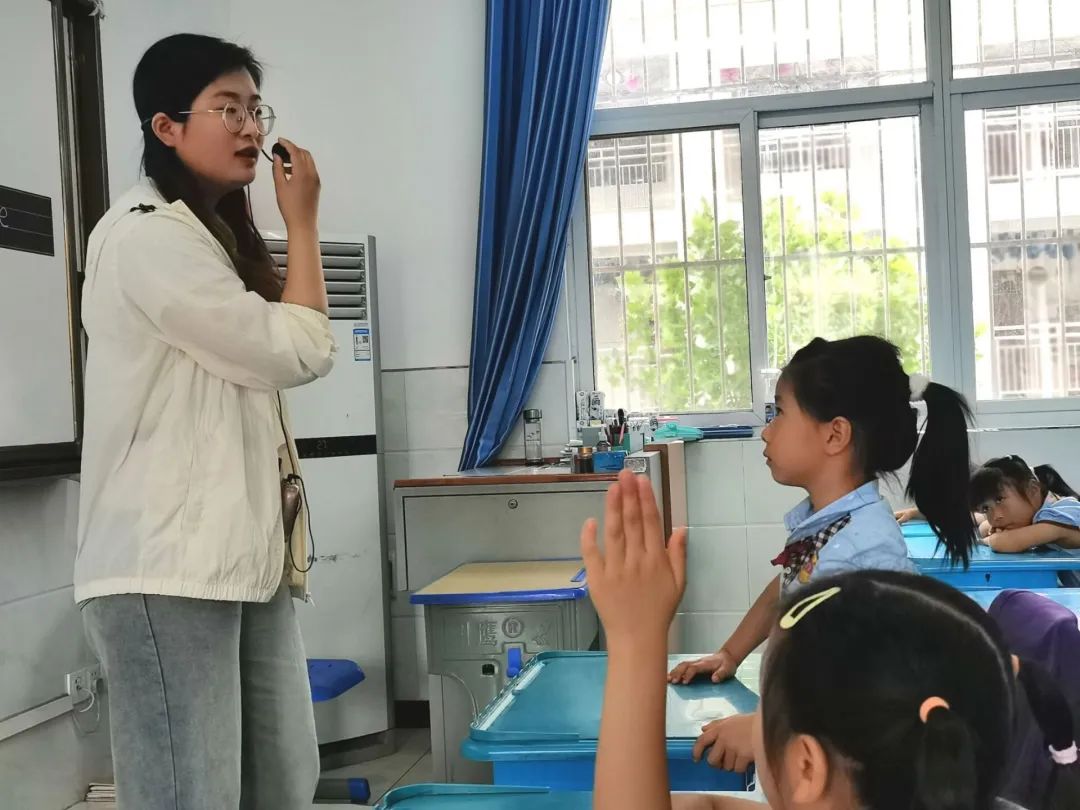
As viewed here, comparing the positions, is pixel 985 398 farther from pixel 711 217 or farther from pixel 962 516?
pixel 962 516

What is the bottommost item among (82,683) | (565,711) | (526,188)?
(82,683)

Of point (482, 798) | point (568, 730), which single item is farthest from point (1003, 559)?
point (482, 798)

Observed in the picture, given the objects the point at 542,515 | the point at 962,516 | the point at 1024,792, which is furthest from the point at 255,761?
the point at 542,515

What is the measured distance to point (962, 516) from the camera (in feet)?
6.18

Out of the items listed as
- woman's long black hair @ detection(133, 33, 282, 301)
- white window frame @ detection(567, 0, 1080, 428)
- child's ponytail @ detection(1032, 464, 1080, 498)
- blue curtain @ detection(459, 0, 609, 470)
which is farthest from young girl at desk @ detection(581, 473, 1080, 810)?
white window frame @ detection(567, 0, 1080, 428)

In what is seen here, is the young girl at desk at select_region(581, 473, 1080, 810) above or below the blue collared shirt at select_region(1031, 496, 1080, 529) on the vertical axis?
above

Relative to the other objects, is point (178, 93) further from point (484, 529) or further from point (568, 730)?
point (484, 529)

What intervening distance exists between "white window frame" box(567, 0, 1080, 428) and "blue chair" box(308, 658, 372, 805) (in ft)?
4.67

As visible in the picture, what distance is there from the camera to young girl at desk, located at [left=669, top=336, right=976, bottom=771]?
1.66m

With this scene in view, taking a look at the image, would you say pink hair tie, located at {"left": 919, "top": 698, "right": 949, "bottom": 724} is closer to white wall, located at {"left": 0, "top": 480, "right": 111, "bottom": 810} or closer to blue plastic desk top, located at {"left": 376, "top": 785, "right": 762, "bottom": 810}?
blue plastic desk top, located at {"left": 376, "top": 785, "right": 762, "bottom": 810}

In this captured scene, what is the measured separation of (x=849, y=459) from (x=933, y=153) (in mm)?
2637

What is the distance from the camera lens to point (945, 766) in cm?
74

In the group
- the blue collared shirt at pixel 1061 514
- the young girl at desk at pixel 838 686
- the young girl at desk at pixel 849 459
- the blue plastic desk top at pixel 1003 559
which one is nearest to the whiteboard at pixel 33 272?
the young girl at desk at pixel 849 459

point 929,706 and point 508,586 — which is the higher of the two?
point 929,706
